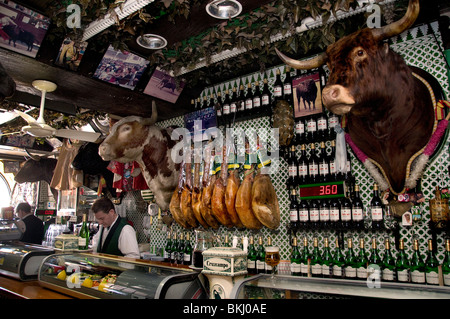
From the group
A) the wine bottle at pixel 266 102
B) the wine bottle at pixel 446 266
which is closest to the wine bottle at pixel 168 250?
the wine bottle at pixel 266 102

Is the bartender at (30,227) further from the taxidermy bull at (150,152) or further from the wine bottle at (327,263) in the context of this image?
the wine bottle at (327,263)

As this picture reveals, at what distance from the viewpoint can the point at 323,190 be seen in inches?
133

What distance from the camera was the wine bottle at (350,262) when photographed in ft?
9.98

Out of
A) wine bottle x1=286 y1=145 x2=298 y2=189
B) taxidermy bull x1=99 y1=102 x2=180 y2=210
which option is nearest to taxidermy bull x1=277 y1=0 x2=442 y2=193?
wine bottle x1=286 y1=145 x2=298 y2=189

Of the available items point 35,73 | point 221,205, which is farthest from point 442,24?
point 35,73

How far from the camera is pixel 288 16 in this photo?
309cm

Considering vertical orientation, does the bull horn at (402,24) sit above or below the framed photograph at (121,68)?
below

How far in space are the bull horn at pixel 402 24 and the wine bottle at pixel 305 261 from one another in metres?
2.06

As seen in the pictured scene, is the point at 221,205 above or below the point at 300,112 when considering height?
Result: below

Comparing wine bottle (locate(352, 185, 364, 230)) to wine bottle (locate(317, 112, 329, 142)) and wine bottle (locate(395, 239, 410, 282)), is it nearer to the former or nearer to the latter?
wine bottle (locate(395, 239, 410, 282))

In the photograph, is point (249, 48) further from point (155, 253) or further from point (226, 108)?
point (155, 253)

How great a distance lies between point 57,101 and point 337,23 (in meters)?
4.19

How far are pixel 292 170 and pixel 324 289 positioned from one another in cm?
192

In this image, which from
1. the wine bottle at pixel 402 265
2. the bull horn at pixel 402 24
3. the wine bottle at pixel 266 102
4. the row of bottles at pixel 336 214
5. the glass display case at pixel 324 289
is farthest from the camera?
the wine bottle at pixel 266 102
